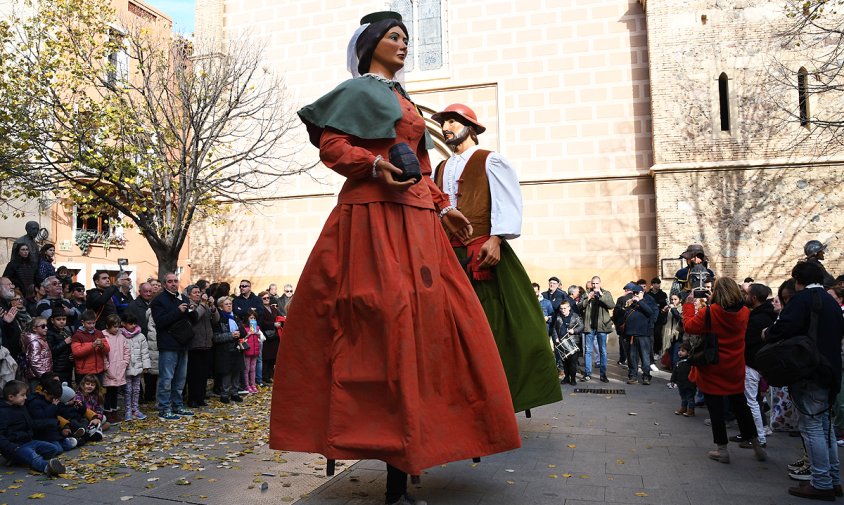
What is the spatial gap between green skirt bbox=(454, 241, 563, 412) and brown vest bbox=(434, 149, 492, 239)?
0.67 feet

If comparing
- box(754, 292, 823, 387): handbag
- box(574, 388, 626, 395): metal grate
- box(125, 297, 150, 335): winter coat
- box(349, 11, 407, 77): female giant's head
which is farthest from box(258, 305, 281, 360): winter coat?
box(754, 292, 823, 387): handbag

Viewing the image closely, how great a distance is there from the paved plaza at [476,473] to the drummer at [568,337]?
11.5 feet

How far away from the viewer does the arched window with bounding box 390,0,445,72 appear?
18.5 m

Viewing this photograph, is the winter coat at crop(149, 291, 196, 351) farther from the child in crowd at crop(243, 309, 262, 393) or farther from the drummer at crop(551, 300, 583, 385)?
the drummer at crop(551, 300, 583, 385)

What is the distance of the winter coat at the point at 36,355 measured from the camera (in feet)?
22.9

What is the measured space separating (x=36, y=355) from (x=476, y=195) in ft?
17.1

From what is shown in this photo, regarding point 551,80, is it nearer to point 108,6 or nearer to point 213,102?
point 213,102

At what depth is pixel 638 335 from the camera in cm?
1120

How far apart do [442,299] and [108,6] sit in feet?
45.8

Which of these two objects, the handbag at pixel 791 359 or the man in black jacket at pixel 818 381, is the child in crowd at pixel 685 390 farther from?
the handbag at pixel 791 359

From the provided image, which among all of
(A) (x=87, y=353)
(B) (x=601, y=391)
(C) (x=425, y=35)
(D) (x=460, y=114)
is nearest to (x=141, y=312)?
(A) (x=87, y=353)

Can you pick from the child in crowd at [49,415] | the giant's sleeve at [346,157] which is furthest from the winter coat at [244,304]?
the giant's sleeve at [346,157]

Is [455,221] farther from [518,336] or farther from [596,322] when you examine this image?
[596,322]

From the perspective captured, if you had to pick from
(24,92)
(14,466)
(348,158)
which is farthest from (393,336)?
(24,92)
